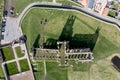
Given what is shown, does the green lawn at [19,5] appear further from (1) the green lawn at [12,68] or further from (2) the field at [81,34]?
(1) the green lawn at [12,68]

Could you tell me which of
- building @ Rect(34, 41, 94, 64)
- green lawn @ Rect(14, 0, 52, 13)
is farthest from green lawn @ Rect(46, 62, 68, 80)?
green lawn @ Rect(14, 0, 52, 13)

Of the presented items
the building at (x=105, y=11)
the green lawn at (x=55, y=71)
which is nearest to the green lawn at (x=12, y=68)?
the green lawn at (x=55, y=71)

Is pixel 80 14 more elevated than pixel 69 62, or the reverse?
pixel 80 14

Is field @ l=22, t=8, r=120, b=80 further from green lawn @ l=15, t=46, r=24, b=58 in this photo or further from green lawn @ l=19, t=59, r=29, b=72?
green lawn @ l=19, t=59, r=29, b=72

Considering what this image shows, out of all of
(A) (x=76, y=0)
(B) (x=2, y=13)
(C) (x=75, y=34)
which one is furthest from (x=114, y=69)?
(B) (x=2, y=13)

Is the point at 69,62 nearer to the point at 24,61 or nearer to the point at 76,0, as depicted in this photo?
the point at 24,61

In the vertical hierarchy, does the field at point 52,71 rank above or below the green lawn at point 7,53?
below

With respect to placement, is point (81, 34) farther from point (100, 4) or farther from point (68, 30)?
point (100, 4)

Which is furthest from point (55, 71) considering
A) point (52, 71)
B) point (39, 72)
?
point (39, 72)
